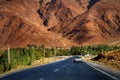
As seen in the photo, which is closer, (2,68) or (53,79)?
(53,79)

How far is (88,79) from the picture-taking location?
22203 mm

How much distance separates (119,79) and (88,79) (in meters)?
2.00

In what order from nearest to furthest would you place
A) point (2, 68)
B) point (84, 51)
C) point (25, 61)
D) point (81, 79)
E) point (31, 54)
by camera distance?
point (81, 79), point (2, 68), point (25, 61), point (31, 54), point (84, 51)

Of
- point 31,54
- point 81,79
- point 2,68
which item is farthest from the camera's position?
point 31,54

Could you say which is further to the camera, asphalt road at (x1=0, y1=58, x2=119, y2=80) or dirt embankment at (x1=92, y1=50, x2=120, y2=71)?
dirt embankment at (x1=92, y1=50, x2=120, y2=71)

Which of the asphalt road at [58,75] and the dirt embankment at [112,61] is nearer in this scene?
the asphalt road at [58,75]

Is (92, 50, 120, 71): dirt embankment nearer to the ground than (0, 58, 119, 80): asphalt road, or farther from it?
farther from it

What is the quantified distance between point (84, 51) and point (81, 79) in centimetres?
17309

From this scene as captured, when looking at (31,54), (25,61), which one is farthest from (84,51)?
(25,61)

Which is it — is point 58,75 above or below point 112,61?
below

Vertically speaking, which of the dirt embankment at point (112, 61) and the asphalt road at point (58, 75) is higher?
the dirt embankment at point (112, 61)

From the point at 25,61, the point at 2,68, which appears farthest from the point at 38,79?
the point at 25,61

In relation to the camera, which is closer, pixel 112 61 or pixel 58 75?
pixel 58 75

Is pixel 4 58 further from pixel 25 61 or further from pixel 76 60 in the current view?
pixel 76 60
